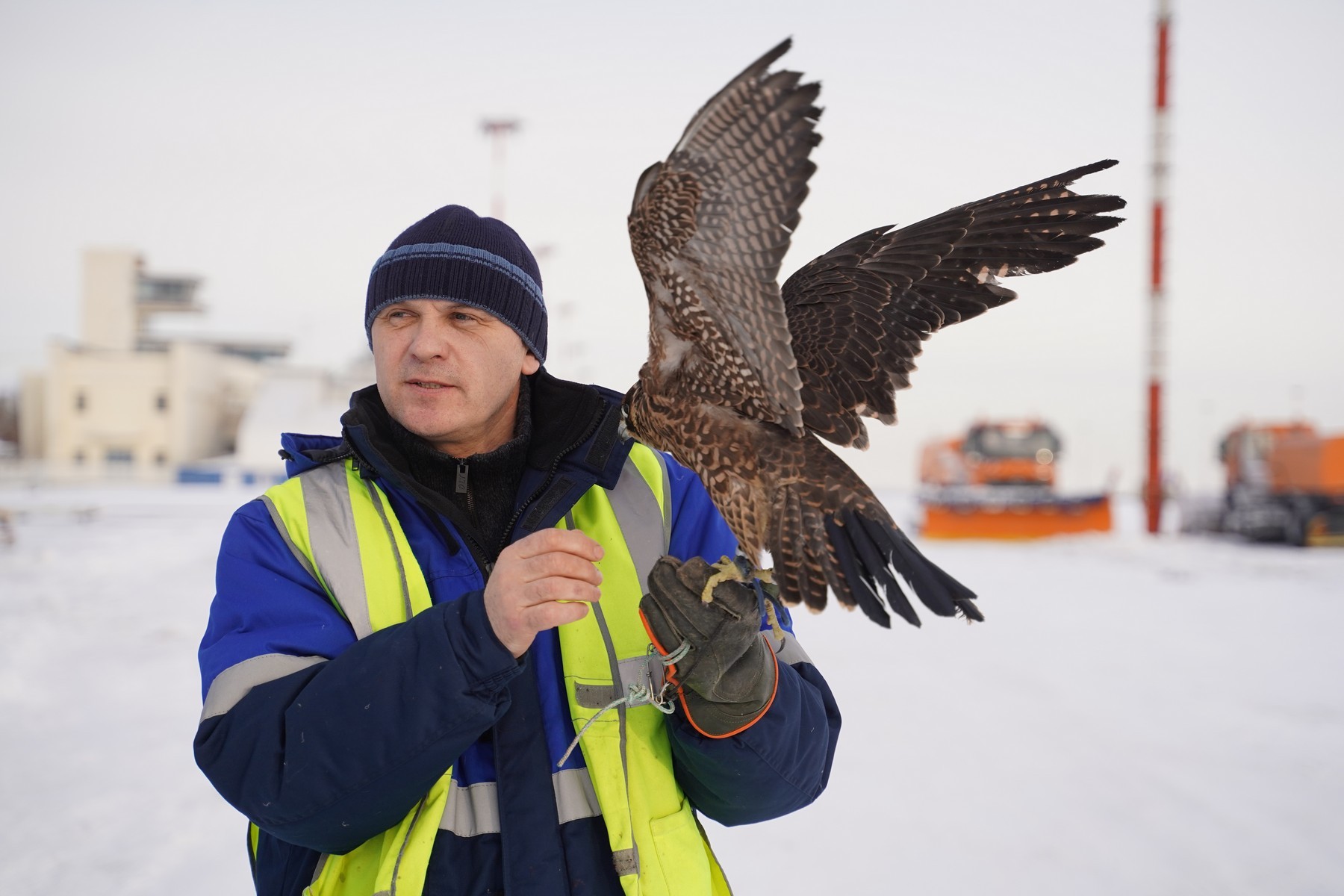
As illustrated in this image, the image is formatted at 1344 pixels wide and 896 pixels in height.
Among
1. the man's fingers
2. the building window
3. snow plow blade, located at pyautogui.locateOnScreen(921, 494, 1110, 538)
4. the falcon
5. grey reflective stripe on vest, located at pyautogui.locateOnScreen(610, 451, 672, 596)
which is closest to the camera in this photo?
the man's fingers

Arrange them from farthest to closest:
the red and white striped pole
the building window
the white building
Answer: the building window, the white building, the red and white striped pole

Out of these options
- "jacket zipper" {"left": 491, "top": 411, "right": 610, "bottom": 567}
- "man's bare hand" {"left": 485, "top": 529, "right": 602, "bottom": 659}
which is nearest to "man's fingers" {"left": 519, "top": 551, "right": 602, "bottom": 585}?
"man's bare hand" {"left": 485, "top": 529, "right": 602, "bottom": 659}

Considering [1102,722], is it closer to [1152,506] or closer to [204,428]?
[1152,506]

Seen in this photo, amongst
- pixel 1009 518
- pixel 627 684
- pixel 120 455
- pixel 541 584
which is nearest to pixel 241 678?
pixel 541 584

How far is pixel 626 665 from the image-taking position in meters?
1.48

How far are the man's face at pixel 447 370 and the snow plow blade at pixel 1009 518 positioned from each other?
1279 cm

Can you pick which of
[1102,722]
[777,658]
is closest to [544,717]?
[777,658]

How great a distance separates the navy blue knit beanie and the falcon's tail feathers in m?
0.79

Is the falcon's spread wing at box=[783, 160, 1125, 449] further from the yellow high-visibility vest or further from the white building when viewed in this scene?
the white building

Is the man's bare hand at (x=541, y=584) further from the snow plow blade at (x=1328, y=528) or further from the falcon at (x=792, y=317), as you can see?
the snow plow blade at (x=1328, y=528)

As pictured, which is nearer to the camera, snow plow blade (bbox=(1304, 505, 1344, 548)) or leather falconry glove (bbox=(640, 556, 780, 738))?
leather falconry glove (bbox=(640, 556, 780, 738))

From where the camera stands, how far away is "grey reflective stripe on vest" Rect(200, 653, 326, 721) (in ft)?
4.09

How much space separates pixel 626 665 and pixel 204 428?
3816 centimetres

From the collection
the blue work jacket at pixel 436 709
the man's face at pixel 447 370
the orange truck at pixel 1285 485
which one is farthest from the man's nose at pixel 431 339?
the orange truck at pixel 1285 485
